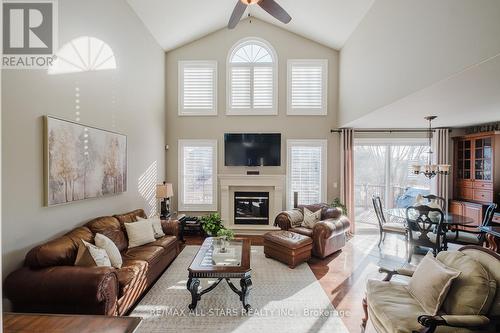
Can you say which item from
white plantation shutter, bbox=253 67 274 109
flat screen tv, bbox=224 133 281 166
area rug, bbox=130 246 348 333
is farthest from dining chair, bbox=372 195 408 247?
white plantation shutter, bbox=253 67 274 109

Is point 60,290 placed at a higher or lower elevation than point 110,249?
lower

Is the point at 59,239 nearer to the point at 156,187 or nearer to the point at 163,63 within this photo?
the point at 156,187

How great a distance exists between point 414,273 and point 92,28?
201 inches

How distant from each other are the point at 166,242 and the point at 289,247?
1997mm

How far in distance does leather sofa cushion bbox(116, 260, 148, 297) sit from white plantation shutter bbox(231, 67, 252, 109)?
4.26 meters

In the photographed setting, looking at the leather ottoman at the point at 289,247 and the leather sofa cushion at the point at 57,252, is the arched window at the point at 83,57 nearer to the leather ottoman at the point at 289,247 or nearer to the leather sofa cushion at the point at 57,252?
the leather sofa cushion at the point at 57,252

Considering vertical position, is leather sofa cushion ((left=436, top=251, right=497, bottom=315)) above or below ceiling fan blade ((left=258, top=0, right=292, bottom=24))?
below

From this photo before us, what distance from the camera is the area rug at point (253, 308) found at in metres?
2.74

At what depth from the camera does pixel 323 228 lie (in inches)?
172

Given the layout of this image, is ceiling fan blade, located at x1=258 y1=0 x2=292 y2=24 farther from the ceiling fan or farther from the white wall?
the white wall

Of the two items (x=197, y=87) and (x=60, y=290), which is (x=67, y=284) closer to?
(x=60, y=290)

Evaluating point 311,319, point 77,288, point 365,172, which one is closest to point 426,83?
point 311,319

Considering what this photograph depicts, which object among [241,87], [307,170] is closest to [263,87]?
[241,87]

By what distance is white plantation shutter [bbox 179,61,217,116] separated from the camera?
6.21 metres
